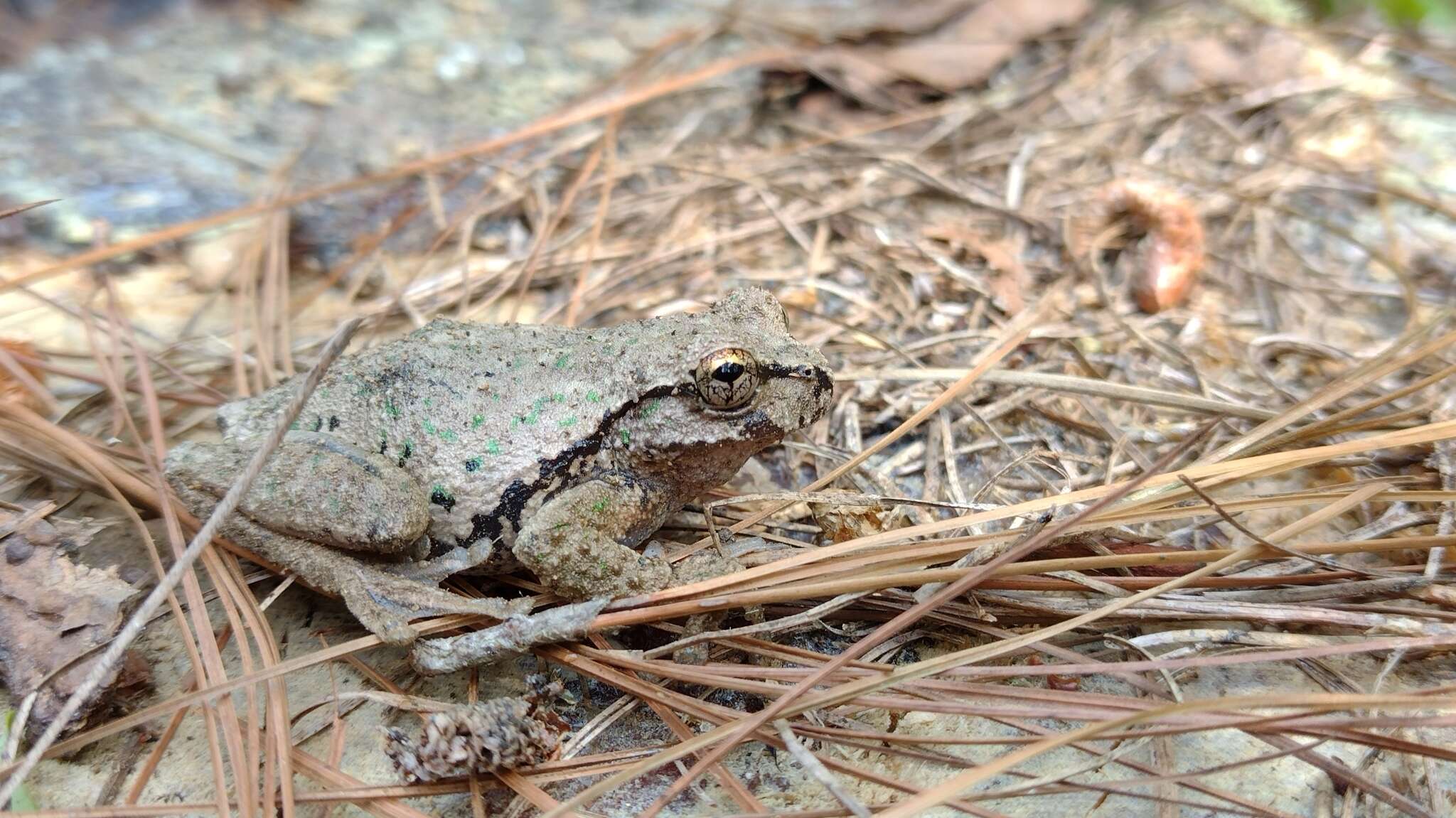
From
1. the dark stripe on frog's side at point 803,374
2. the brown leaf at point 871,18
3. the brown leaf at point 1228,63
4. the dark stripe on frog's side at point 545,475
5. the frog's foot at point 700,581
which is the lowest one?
the frog's foot at point 700,581

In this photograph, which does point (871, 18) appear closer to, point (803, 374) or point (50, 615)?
point (803, 374)

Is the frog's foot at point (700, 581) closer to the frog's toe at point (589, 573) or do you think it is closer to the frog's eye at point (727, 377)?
the frog's toe at point (589, 573)

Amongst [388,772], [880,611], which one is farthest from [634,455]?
[388,772]

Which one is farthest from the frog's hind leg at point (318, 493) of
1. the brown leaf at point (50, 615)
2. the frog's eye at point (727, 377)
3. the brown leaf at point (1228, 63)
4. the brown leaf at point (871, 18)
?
the brown leaf at point (1228, 63)

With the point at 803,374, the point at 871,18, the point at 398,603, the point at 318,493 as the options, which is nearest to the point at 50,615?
the point at 318,493

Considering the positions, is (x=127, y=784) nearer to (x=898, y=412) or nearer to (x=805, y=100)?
(x=898, y=412)

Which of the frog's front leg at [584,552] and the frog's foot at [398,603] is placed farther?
the frog's front leg at [584,552]
